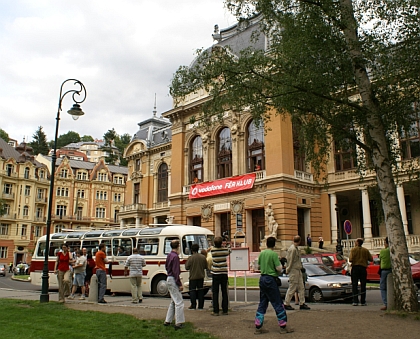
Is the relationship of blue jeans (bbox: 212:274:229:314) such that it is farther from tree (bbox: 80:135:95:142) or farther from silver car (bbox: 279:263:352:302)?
tree (bbox: 80:135:95:142)

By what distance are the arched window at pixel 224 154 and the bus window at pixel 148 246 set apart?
2116 centimetres

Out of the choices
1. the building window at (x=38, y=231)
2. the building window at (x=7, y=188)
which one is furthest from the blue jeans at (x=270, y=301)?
the building window at (x=38, y=231)

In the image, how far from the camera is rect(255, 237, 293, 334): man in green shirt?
8.40m

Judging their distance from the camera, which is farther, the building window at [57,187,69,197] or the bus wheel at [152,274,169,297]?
the building window at [57,187,69,197]

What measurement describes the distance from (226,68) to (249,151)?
24.7 m

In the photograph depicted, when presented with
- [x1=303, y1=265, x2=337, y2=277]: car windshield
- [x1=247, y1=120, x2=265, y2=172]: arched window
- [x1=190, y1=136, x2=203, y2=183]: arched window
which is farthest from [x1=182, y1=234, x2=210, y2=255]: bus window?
[x1=190, y1=136, x2=203, y2=183]: arched window

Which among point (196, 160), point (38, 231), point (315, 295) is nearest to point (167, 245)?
point (315, 295)

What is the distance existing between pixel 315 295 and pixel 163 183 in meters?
38.3

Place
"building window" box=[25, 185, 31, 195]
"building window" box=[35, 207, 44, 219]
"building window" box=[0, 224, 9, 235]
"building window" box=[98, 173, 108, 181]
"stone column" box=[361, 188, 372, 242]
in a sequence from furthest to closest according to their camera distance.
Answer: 1. "building window" box=[98, 173, 108, 181]
2. "building window" box=[35, 207, 44, 219]
3. "building window" box=[25, 185, 31, 195]
4. "building window" box=[0, 224, 9, 235]
5. "stone column" box=[361, 188, 372, 242]

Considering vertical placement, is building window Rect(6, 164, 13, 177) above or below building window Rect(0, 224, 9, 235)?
above

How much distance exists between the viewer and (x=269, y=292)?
28.1 ft

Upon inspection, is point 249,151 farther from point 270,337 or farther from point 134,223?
point 270,337

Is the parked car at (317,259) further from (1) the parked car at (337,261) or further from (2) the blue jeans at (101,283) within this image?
(2) the blue jeans at (101,283)

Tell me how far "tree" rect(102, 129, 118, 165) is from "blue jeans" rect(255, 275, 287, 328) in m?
89.9
